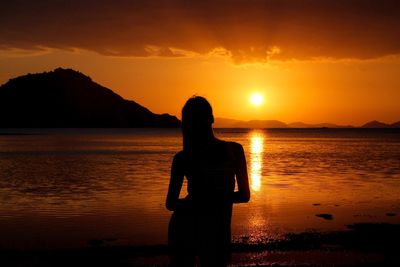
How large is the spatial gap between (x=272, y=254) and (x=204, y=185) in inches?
375

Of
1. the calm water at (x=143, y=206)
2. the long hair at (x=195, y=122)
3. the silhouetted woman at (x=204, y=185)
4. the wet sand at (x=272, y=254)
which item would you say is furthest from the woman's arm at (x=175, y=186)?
the calm water at (x=143, y=206)

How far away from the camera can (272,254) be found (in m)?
13.6

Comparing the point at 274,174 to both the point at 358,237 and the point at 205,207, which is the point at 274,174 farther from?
the point at 205,207

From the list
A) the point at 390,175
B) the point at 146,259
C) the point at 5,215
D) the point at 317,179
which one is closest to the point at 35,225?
the point at 5,215

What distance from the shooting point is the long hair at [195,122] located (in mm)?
4672

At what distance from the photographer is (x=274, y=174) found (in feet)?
136

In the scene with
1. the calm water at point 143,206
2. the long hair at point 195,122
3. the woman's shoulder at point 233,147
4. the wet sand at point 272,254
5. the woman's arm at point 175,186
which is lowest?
the calm water at point 143,206

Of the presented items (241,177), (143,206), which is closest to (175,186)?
(241,177)

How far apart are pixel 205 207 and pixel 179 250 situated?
0.44 m

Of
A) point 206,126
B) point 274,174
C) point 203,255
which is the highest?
point 206,126

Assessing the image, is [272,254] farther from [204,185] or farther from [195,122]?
[195,122]

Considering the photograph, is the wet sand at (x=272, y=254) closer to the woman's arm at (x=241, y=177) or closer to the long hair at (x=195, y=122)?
the woman's arm at (x=241, y=177)

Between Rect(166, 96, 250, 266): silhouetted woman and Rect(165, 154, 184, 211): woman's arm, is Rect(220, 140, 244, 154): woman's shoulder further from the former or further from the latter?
Rect(165, 154, 184, 211): woman's arm

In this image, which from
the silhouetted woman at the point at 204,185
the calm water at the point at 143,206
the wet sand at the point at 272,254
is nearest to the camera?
the silhouetted woman at the point at 204,185
